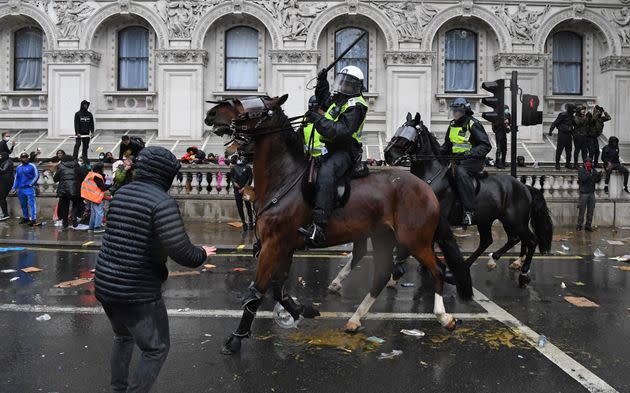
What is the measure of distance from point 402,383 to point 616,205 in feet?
46.6

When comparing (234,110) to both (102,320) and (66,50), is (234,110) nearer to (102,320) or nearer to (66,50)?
(102,320)

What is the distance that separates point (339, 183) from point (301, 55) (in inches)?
678

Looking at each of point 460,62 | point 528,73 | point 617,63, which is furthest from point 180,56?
point 617,63

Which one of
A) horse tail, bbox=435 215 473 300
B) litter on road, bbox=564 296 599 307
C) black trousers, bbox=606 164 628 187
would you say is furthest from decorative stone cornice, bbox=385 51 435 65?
horse tail, bbox=435 215 473 300

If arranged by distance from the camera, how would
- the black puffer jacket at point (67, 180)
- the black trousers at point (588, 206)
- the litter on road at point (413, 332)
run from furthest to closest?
the black trousers at point (588, 206), the black puffer jacket at point (67, 180), the litter on road at point (413, 332)

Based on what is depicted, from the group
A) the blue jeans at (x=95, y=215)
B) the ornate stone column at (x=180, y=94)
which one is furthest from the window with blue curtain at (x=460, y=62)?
the blue jeans at (x=95, y=215)

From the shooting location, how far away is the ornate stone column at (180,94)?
2261 cm

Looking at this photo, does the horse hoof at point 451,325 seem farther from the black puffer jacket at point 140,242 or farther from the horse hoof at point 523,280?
the black puffer jacket at point 140,242

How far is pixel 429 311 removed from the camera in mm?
7305

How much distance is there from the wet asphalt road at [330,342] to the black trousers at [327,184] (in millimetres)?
1350

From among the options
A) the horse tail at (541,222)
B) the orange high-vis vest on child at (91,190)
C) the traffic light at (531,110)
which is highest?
the traffic light at (531,110)

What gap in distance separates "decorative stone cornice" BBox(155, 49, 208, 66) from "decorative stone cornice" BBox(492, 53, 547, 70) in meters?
11.8

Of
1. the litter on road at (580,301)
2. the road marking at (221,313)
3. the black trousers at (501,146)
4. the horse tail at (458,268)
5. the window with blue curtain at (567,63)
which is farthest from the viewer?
the window with blue curtain at (567,63)

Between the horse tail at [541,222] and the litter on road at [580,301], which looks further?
the horse tail at [541,222]
